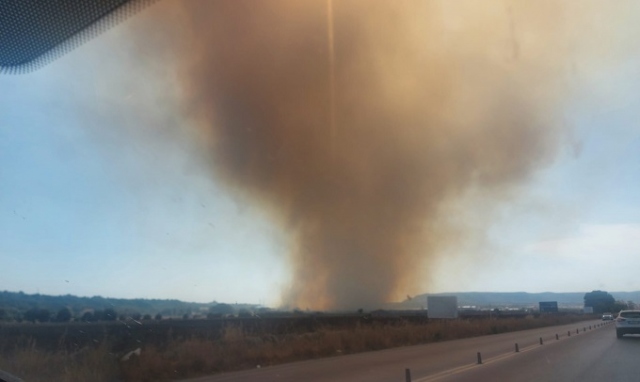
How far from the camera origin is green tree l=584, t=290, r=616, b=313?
12204cm

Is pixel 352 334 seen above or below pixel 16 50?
below

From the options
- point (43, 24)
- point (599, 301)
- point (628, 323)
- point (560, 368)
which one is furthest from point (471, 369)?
point (599, 301)

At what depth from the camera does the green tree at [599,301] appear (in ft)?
400

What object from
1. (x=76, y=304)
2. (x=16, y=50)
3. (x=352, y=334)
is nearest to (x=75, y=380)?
(x=16, y=50)

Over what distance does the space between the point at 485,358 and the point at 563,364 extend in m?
3.57

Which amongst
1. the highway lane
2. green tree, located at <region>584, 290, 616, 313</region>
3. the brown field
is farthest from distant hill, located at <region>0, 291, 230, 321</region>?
green tree, located at <region>584, 290, 616, 313</region>

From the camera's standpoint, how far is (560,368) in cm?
1622

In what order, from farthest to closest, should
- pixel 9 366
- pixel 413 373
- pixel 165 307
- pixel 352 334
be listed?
1. pixel 165 307
2. pixel 352 334
3. pixel 413 373
4. pixel 9 366

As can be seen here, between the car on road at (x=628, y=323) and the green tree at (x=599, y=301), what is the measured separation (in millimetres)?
93673

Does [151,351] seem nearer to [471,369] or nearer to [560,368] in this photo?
[471,369]

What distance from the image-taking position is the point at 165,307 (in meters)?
33.7

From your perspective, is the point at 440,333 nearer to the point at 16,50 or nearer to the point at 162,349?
the point at 162,349

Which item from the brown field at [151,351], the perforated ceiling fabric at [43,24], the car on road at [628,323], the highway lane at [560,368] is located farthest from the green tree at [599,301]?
the perforated ceiling fabric at [43,24]

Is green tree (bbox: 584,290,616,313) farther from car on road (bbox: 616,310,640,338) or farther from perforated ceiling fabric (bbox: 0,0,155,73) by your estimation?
perforated ceiling fabric (bbox: 0,0,155,73)
